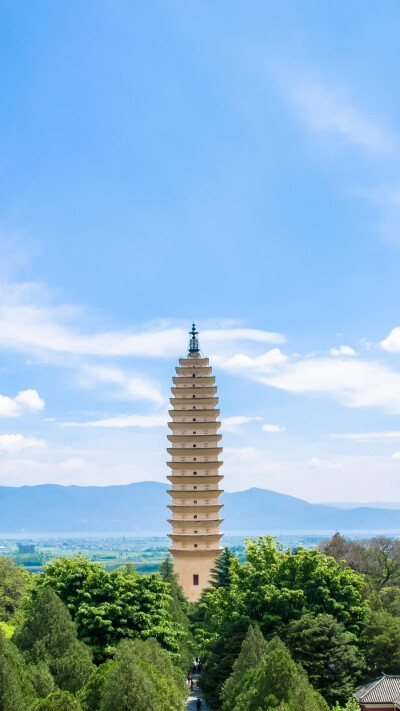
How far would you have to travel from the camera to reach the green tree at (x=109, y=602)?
29.5m

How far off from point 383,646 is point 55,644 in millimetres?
12093

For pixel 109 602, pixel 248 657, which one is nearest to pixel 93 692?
pixel 248 657

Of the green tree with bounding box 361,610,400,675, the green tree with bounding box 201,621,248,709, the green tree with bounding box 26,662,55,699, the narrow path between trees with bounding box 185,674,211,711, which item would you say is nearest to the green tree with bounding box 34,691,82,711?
the green tree with bounding box 26,662,55,699

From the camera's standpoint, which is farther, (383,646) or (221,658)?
(221,658)

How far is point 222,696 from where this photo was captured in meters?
26.2

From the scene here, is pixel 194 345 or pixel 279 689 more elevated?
pixel 194 345

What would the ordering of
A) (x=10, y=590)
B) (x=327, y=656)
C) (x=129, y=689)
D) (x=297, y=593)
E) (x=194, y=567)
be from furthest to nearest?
(x=194, y=567), (x=10, y=590), (x=297, y=593), (x=327, y=656), (x=129, y=689)

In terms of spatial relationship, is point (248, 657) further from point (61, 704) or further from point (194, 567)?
point (194, 567)

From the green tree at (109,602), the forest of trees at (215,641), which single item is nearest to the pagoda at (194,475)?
the forest of trees at (215,641)

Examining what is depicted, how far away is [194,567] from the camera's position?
56.2m

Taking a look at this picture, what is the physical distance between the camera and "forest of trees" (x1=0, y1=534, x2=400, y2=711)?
19.3 metres

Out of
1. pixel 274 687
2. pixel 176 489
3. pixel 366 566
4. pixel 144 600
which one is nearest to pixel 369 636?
pixel 144 600

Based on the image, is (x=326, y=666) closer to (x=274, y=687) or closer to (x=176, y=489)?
(x=274, y=687)

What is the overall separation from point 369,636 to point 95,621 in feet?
34.1
